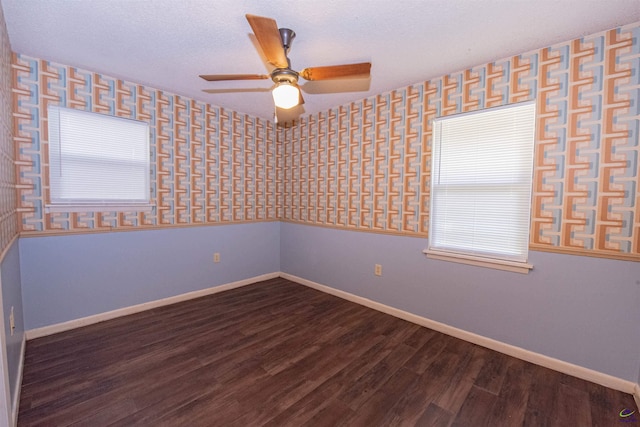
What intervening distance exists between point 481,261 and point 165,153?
3370mm

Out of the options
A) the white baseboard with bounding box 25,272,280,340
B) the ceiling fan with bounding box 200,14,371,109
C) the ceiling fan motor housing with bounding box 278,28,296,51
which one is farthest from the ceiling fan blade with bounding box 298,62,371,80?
the white baseboard with bounding box 25,272,280,340

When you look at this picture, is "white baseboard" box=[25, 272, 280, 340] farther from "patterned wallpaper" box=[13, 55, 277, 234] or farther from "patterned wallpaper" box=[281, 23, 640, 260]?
"patterned wallpaper" box=[281, 23, 640, 260]

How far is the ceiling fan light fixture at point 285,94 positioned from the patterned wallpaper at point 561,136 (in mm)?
1402

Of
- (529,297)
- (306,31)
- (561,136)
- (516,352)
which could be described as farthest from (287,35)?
(516,352)

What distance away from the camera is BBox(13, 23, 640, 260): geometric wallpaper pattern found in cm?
183

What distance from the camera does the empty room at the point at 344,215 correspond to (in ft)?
5.52

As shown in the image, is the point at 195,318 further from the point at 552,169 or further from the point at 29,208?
the point at 552,169

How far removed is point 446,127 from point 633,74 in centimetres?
115

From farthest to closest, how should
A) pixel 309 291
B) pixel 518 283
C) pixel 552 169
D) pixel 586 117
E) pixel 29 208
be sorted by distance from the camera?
pixel 309 291 < pixel 29 208 < pixel 518 283 < pixel 552 169 < pixel 586 117

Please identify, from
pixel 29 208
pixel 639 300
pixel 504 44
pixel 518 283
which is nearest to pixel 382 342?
pixel 518 283

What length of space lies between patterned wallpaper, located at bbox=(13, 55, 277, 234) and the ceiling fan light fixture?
6.09ft

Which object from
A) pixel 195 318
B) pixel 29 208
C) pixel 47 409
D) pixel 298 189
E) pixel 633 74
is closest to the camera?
pixel 47 409

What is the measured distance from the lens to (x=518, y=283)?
217 centimetres

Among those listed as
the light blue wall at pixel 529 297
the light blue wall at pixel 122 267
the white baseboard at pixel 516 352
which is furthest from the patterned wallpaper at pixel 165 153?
the white baseboard at pixel 516 352
